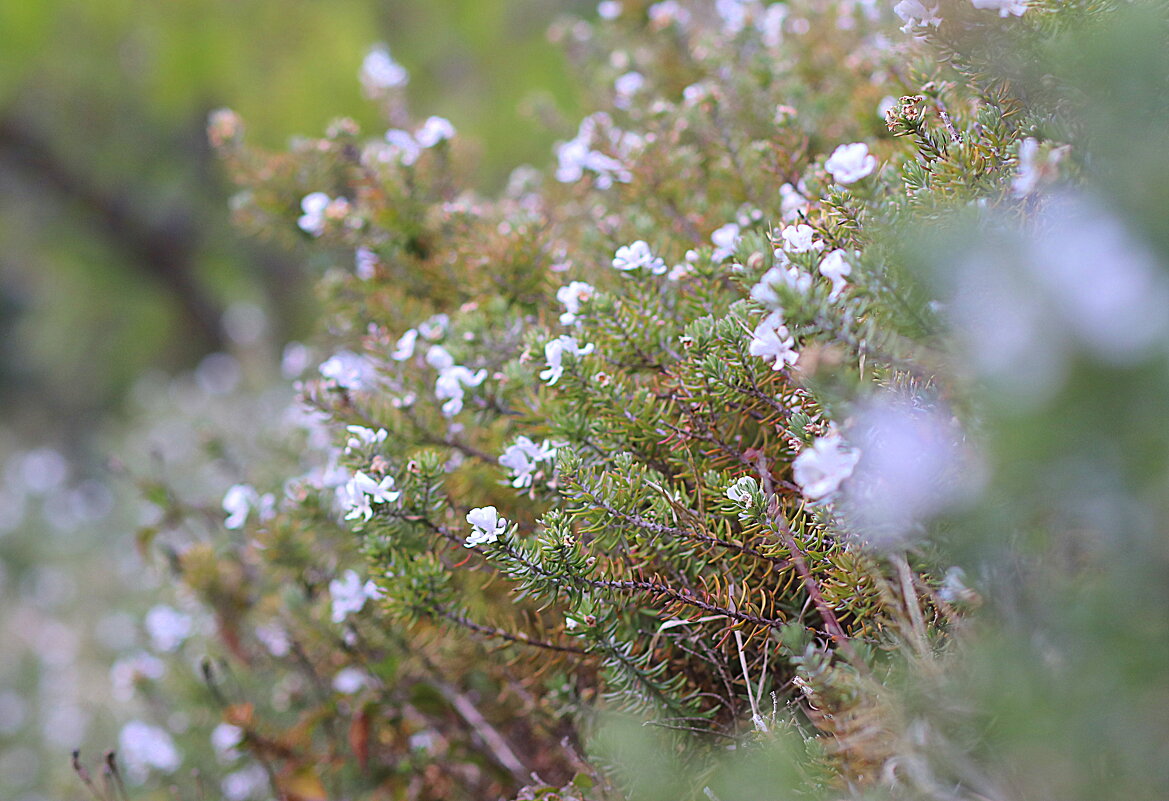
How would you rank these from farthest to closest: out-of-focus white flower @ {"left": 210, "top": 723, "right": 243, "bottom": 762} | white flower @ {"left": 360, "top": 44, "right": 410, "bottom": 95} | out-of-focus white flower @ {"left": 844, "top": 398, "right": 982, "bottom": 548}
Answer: white flower @ {"left": 360, "top": 44, "right": 410, "bottom": 95} → out-of-focus white flower @ {"left": 210, "top": 723, "right": 243, "bottom": 762} → out-of-focus white flower @ {"left": 844, "top": 398, "right": 982, "bottom": 548}

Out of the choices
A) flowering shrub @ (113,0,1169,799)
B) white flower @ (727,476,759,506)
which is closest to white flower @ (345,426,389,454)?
flowering shrub @ (113,0,1169,799)

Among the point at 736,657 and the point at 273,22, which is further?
the point at 273,22

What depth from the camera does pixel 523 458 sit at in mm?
1007

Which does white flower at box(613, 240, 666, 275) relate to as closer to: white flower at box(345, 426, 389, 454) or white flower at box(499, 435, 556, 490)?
white flower at box(499, 435, 556, 490)

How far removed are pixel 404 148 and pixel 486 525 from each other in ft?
2.62

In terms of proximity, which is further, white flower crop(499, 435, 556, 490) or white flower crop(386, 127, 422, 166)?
white flower crop(386, 127, 422, 166)

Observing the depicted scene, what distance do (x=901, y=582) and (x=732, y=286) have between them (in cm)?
49

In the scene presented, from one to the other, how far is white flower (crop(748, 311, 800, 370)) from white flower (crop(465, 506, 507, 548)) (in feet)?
0.93

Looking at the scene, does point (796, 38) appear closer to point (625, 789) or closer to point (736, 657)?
point (736, 657)

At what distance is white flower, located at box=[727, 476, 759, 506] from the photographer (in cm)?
85

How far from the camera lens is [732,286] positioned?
1.21 metres

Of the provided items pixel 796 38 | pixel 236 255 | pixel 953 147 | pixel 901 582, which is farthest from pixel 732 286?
pixel 236 255

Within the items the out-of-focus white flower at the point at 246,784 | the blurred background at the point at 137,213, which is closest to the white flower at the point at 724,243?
the out-of-focus white flower at the point at 246,784

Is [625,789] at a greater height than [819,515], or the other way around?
[819,515]
